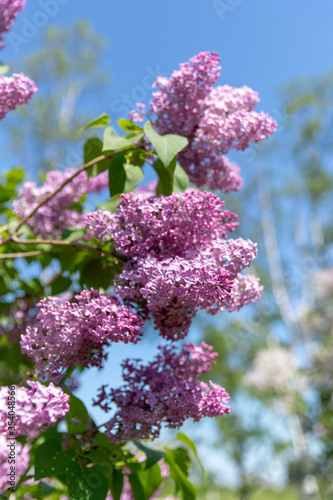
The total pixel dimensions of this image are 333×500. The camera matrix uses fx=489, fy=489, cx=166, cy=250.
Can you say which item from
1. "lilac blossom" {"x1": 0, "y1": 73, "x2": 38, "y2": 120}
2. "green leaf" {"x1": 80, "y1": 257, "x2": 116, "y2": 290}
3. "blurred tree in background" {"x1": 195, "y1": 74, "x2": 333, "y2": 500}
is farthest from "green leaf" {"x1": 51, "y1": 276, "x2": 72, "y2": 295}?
"blurred tree in background" {"x1": 195, "y1": 74, "x2": 333, "y2": 500}

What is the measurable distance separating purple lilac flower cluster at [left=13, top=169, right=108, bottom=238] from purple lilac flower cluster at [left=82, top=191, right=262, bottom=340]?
0.77 metres

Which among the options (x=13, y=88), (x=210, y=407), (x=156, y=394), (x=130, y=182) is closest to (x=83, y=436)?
(x=156, y=394)

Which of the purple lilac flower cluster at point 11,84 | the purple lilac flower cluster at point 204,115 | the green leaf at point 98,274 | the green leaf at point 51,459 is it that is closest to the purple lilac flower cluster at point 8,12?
the purple lilac flower cluster at point 11,84

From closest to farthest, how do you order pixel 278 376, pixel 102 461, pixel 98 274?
pixel 102 461 < pixel 98 274 < pixel 278 376

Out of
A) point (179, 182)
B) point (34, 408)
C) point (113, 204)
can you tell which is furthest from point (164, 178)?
point (34, 408)

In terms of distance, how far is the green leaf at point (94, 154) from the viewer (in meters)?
1.60

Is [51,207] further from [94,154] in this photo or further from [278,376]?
[278,376]

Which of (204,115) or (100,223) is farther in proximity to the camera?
(204,115)

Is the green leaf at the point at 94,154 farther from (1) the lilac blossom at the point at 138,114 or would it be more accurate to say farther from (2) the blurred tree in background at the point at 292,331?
(2) the blurred tree in background at the point at 292,331

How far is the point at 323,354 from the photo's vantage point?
884 centimetres

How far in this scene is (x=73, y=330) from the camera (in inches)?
45.9


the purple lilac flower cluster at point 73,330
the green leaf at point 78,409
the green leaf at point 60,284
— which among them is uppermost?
the green leaf at point 60,284

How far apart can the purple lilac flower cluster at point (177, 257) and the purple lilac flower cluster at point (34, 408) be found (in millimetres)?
311

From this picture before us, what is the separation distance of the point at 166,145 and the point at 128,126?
348 mm
